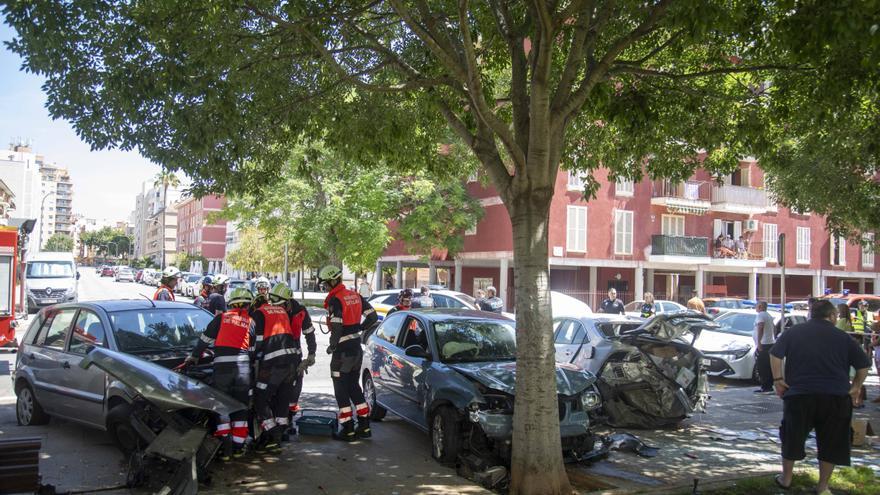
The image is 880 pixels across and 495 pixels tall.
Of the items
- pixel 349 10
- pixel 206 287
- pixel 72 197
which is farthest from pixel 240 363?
pixel 72 197

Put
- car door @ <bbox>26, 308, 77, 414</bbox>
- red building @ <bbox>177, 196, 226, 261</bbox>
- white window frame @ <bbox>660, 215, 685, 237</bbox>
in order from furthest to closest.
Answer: red building @ <bbox>177, 196, 226, 261</bbox> → white window frame @ <bbox>660, 215, 685, 237</bbox> → car door @ <bbox>26, 308, 77, 414</bbox>

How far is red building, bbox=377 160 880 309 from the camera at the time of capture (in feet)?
94.9

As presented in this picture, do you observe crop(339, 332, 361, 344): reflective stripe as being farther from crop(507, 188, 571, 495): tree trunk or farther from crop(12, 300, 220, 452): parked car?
crop(507, 188, 571, 495): tree trunk

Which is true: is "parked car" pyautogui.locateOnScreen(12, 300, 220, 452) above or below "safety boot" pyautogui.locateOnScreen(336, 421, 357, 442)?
above

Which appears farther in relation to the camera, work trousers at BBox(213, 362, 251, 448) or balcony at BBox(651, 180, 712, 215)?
balcony at BBox(651, 180, 712, 215)

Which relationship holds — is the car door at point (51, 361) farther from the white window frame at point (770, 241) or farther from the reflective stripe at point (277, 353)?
the white window frame at point (770, 241)

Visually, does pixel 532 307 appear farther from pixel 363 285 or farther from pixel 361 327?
pixel 363 285

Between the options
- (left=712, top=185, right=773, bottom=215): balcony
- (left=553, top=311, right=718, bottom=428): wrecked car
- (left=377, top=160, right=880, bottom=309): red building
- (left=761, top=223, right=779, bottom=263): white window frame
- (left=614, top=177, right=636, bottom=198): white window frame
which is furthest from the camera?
(left=761, top=223, right=779, bottom=263): white window frame

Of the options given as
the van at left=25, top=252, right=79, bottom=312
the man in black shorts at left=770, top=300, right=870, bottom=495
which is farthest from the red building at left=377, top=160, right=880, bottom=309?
the man in black shorts at left=770, top=300, right=870, bottom=495

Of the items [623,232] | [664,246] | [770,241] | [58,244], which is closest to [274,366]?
[623,232]

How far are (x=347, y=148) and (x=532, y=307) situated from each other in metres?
4.86

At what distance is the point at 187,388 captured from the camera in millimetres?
5699

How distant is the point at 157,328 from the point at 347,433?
2431 mm

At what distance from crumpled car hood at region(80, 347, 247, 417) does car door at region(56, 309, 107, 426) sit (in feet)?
3.57
